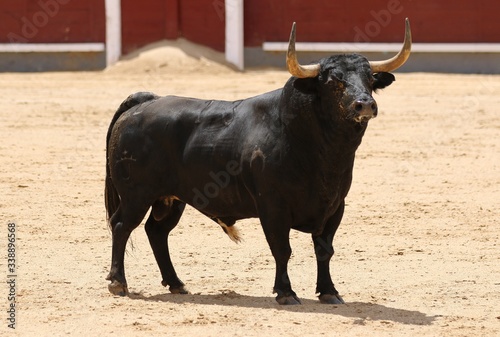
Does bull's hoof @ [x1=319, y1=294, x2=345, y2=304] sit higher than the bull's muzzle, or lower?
lower

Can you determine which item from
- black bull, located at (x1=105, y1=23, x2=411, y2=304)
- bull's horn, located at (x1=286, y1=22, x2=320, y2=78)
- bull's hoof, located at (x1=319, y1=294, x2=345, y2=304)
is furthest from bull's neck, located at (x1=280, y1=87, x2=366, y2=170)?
bull's hoof, located at (x1=319, y1=294, x2=345, y2=304)

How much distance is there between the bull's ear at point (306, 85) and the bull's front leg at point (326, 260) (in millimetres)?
588

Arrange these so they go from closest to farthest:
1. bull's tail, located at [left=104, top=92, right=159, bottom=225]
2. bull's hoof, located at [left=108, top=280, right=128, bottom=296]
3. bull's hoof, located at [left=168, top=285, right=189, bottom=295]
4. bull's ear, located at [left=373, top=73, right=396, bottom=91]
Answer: bull's ear, located at [left=373, top=73, right=396, bottom=91] → bull's hoof, located at [left=108, top=280, right=128, bottom=296] → bull's hoof, located at [left=168, top=285, right=189, bottom=295] → bull's tail, located at [left=104, top=92, right=159, bottom=225]

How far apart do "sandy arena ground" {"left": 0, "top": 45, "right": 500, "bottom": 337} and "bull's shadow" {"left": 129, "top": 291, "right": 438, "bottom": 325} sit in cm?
1

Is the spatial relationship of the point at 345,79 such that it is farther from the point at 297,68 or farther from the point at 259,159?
the point at 259,159

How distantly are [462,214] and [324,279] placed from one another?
2.71 meters

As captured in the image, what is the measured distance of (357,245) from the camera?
737cm

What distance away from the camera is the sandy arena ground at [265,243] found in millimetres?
5410

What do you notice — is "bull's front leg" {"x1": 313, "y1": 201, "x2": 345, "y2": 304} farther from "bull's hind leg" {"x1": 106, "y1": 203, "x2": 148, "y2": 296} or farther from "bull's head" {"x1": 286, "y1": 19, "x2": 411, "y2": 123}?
"bull's hind leg" {"x1": 106, "y1": 203, "x2": 148, "y2": 296}

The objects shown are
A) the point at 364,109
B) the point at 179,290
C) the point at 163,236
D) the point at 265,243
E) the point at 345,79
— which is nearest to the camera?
the point at 364,109

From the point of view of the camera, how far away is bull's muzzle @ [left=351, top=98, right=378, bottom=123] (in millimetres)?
5250

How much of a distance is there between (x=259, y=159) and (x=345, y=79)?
22.7 inches

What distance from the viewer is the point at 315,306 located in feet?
18.6

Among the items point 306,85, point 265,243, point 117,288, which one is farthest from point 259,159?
point 265,243
